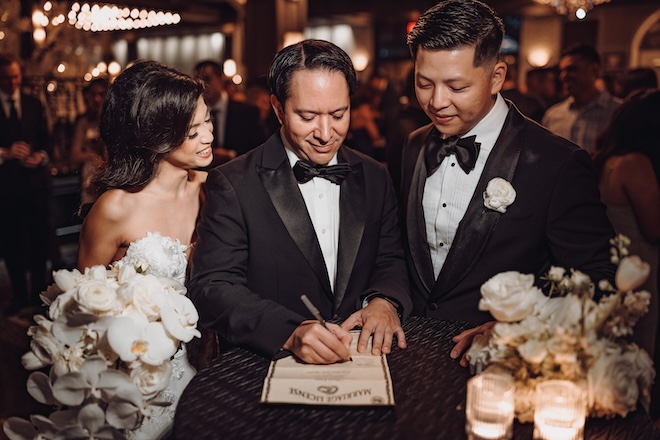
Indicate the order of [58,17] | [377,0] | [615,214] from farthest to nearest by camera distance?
[377,0] < [58,17] < [615,214]

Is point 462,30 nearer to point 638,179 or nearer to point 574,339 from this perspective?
point 574,339

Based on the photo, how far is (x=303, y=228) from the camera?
6.46 feet

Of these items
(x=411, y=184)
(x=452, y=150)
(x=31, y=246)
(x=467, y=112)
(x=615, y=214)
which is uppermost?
(x=467, y=112)

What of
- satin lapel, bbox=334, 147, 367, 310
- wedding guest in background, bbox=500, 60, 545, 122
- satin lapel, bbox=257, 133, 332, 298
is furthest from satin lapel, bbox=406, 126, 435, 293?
wedding guest in background, bbox=500, 60, 545, 122

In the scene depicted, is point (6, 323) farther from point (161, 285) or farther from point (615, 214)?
point (615, 214)

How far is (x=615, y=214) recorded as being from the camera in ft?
11.3

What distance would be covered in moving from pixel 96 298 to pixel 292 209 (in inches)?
28.2

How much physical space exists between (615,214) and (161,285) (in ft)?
9.18

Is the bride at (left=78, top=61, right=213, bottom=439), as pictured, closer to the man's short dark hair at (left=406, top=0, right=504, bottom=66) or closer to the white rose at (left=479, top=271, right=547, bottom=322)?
the man's short dark hair at (left=406, top=0, right=504, bottom=66)

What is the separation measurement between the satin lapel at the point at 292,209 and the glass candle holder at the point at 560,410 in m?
0.90

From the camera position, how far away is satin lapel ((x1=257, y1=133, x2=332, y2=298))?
1.96 m

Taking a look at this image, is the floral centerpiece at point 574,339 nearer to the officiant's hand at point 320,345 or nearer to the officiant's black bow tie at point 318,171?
the officiant's hand at point 320,345

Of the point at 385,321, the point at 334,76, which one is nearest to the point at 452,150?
the point at 334,76

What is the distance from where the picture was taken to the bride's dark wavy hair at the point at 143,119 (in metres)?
2.23
